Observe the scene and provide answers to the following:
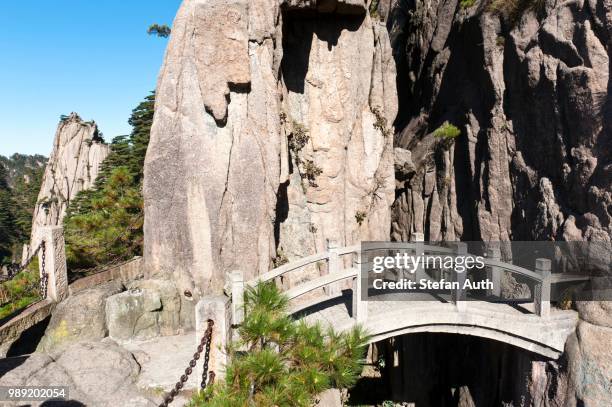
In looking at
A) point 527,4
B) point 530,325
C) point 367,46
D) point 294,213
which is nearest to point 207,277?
point 294,213

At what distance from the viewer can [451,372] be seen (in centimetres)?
1286

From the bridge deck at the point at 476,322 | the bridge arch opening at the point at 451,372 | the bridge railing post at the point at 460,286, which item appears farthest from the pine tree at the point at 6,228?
the bridge railing post at the point at 460,286

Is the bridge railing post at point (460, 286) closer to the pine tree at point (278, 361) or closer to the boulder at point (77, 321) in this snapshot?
the pine tree at point (278, 361)

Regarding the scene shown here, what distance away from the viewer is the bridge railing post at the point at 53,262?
27.4 ft

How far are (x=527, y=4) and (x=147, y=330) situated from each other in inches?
572

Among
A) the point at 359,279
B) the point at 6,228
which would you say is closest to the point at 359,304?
the point at 359,279

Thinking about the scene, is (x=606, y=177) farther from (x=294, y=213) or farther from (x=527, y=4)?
(x=294, y=213)

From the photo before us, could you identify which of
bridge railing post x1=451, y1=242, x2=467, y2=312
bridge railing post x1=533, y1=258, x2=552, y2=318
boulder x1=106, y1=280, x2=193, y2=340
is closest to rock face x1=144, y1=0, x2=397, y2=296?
boulder x1=106, y1=280, x2=193, y2=340

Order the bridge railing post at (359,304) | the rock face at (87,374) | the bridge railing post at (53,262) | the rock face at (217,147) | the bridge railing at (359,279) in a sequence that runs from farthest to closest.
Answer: the rock face at (217,147) → the bridge railing post at (53,262) → the bridge railing post at (359,304) → the bridge railing at (359,279) → the rock face at (87,374)

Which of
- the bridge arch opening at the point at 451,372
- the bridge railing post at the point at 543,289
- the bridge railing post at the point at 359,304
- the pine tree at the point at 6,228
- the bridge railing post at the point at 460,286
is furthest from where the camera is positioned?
the pine tree at the point at 6,228

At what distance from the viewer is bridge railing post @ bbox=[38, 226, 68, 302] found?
27.4ft

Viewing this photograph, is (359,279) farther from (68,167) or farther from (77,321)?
(68,167)

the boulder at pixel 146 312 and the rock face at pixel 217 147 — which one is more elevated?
the rock face at pixel 217 147

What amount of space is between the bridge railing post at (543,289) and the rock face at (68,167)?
34.3m
